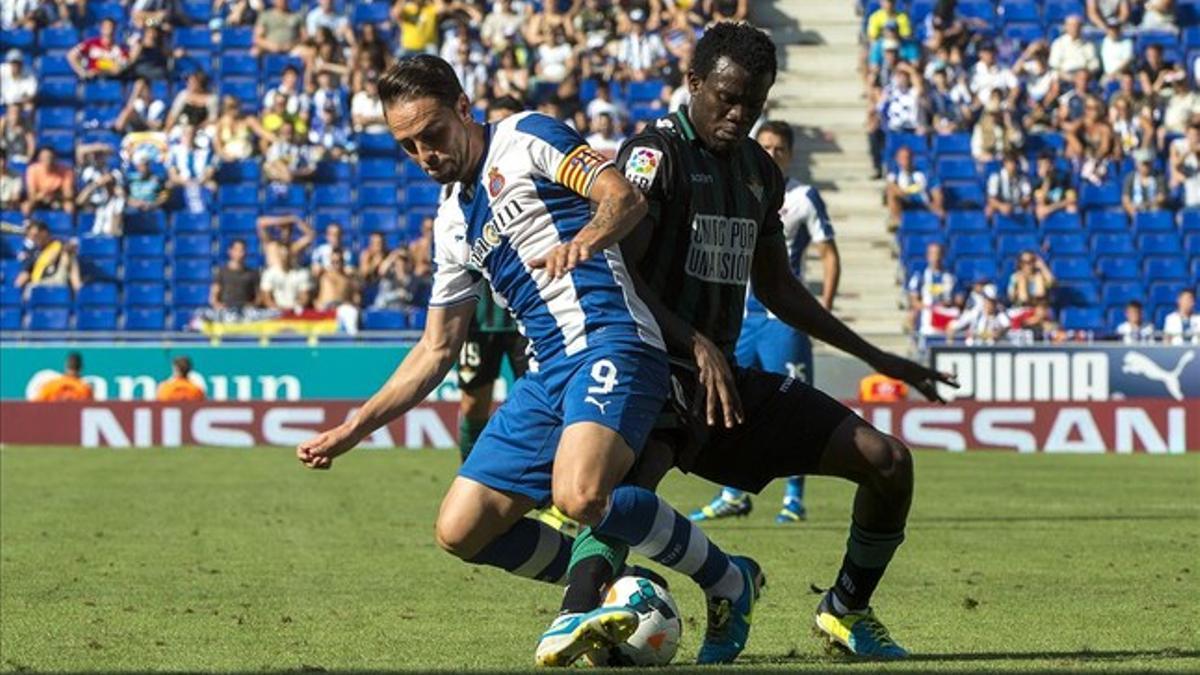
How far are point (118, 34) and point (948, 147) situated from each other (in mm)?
11356

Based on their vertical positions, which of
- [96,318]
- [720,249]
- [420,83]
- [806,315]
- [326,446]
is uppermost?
[420,83]

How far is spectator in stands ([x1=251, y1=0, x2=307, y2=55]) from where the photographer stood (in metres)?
32.2

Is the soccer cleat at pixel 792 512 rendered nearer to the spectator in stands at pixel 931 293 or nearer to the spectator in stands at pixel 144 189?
the spectator in stands at pixel 931 293

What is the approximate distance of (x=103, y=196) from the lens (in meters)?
30.1

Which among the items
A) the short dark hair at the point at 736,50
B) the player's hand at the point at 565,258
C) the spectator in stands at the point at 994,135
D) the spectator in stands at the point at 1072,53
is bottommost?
the spectator in stands at the point at 994,135

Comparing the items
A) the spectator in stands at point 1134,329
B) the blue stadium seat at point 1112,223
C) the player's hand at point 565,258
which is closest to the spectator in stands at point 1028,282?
the spectator in stands at point 1134,329

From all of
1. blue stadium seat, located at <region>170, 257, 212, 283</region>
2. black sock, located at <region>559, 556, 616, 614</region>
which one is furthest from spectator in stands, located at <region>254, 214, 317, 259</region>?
black sock, located at <region>559, 556, 616, 614</region>

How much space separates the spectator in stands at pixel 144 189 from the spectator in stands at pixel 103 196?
5.4 inches

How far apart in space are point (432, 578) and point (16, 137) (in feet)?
68.3

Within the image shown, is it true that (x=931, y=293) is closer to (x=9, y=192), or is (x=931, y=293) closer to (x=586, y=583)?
(x=9, y=192)

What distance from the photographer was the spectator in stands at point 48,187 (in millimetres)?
30016

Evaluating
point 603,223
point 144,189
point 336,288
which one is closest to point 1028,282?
point 336,288

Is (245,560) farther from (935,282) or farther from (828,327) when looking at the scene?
(935,282)

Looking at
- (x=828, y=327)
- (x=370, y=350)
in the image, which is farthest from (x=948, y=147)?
(x=828, y=327)
